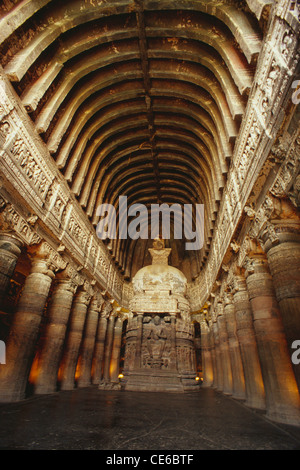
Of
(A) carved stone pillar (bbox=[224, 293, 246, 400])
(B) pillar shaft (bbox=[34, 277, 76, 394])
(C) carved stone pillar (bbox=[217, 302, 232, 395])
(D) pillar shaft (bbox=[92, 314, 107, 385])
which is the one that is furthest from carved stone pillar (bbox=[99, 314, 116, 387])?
(A) carved stone pillar (bbox=[224, 293, 246, 400])

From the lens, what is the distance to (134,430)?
347cm

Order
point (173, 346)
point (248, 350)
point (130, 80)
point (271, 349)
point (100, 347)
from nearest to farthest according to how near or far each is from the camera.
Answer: point (271, 349), point (248, 350), point (130, 80), point (173, 346), point (100, 347)

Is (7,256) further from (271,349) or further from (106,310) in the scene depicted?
(106,310)

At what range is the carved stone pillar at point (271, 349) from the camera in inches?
189

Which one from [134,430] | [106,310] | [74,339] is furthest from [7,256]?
[106,310]

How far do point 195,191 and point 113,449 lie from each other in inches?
551

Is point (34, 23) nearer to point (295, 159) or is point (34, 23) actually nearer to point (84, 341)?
point (295, 159)

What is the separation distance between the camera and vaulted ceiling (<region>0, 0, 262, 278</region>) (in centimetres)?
687

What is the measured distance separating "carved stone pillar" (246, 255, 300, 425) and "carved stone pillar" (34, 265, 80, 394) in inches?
268

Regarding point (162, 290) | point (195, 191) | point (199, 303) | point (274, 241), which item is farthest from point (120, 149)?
point (199, 303)

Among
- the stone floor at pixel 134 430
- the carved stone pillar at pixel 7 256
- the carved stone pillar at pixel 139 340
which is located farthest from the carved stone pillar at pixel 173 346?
the carved stone pillar at pixel 7 256

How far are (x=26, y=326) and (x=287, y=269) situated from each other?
732 centimetres

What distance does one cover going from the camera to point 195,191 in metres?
15.0

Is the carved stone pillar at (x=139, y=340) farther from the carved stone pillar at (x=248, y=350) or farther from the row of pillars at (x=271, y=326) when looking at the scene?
the carved stone pillar at (x=248, y=350)
